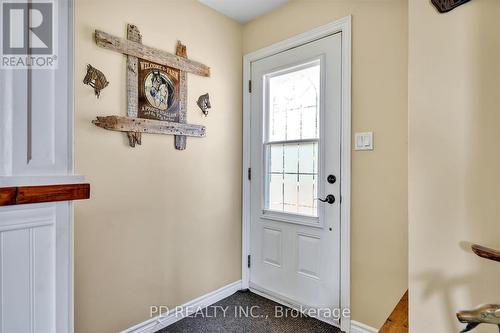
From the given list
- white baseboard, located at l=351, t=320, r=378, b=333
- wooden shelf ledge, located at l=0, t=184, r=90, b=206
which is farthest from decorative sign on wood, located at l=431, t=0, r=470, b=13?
white baseboard, located at l=351, t=320, r=378, b=333

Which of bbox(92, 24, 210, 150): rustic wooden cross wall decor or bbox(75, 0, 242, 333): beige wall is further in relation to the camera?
bbox(92, 24, 210, 150): rustic wooden cross wall decor

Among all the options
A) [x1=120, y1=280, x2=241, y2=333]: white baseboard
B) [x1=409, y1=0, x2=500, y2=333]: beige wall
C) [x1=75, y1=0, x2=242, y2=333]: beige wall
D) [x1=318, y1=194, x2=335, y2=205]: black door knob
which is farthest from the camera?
[x1=318, y1=194, x2=335, y2=205]: black door knob

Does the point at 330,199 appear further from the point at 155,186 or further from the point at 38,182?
the point at 38,182

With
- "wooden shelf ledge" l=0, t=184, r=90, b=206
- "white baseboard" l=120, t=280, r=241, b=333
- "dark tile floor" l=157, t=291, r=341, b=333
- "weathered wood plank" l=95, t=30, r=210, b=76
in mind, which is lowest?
"dark tile floor" l=157, t=291, r=341, b=333

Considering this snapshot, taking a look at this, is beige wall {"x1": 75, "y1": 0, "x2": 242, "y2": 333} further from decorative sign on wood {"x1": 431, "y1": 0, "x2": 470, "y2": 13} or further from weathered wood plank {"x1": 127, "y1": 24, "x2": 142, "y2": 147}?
decorative sign on wood {"x1": 431, "y1": 0, "x2": 470, "y2": 13}

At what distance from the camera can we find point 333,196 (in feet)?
6.52

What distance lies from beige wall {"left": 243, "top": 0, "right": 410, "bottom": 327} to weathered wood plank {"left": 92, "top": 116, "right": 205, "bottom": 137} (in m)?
1.22

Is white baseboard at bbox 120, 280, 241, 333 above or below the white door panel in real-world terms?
below

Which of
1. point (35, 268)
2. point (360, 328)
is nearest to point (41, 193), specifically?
point (35, 268)

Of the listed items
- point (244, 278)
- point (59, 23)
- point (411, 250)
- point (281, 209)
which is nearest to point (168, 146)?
point (281, 209)

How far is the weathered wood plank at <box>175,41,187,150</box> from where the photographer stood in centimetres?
208

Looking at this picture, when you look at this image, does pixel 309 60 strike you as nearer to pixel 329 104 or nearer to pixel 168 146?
pixel 329 104

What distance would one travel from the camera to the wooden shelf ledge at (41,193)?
73 cm

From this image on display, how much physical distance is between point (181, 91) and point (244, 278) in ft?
5.82
